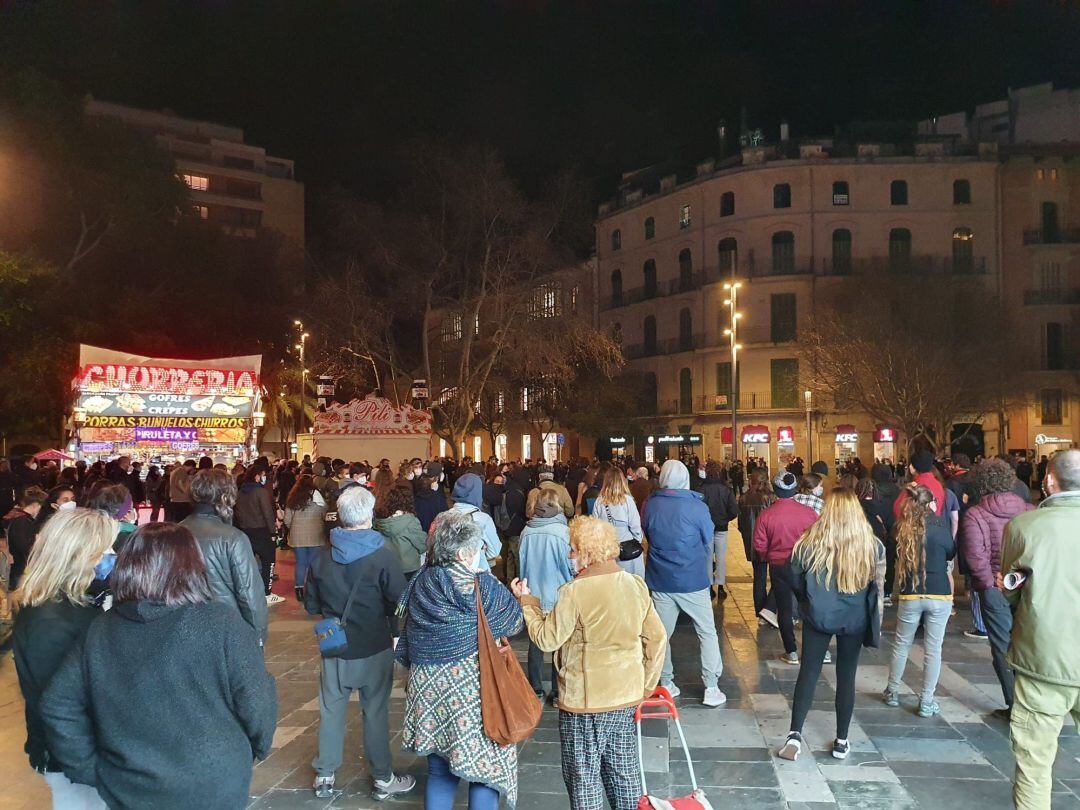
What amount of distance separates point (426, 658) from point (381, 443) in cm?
1843

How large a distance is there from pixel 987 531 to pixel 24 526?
8.29 metres

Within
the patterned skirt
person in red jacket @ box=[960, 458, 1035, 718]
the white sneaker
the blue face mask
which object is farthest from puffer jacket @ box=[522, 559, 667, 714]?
person in red jacket @ box=[960, 458, 1035, 718]

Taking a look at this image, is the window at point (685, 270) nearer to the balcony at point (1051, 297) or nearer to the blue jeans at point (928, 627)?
the balcony at point (1051, 297)

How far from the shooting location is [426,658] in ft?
11.7

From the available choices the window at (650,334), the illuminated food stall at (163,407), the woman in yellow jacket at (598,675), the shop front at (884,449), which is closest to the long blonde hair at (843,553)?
the woman in yellow jacket at (598,675)

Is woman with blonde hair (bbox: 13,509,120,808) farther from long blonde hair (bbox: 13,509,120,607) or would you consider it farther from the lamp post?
the lamp post

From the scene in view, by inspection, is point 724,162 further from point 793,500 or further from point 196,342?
point 793,500

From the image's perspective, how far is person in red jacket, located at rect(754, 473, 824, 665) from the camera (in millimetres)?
7066

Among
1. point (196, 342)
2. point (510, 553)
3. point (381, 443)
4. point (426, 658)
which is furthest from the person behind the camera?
point (196, 342)

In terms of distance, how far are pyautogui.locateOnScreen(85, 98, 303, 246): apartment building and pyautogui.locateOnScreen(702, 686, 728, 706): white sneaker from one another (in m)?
57.6

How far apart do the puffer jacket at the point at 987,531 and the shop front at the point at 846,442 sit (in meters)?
32.7

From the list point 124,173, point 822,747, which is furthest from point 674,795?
point 124,173

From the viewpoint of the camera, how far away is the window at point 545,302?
89.2 feet

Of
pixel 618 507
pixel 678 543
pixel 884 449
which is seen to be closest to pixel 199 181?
Answer: pixel 884 449
